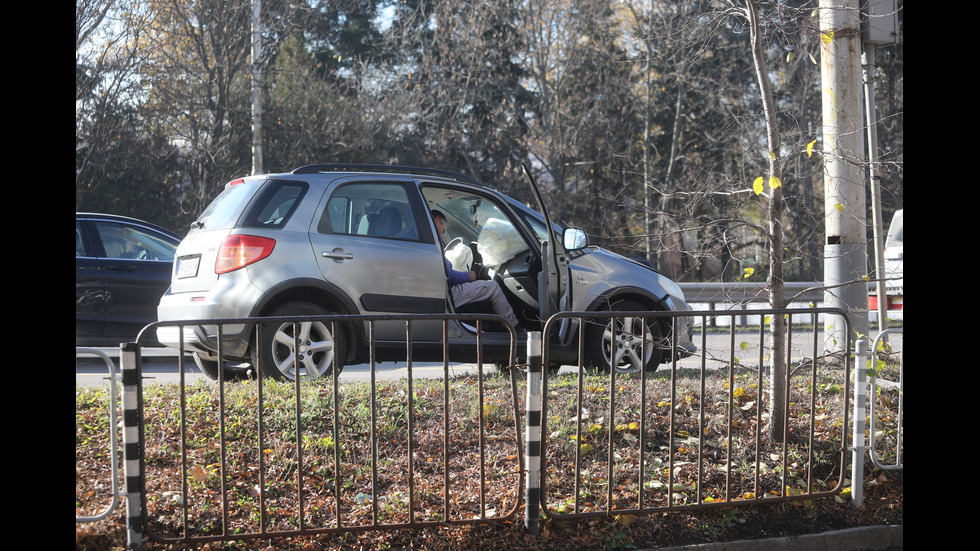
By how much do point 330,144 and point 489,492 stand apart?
755 inches

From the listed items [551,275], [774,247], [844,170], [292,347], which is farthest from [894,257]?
[292,347]

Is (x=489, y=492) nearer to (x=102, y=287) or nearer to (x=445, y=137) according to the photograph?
→ (x=102, y=287)

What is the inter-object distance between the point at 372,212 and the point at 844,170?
3.93m

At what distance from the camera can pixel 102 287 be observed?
9664 mm

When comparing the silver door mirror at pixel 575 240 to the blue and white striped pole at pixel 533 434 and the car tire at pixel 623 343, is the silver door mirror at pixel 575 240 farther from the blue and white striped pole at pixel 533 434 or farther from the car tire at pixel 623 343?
the blue and white striped pole at pixel 533 434

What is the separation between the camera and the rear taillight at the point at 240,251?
6.38m

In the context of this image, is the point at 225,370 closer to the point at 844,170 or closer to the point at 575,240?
the point at 575,240

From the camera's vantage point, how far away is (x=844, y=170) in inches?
270

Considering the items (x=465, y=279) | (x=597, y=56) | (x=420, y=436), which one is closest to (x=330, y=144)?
(x=597, y=56)

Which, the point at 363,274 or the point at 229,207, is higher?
the point at 229,207

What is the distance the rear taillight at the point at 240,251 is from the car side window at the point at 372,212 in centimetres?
58

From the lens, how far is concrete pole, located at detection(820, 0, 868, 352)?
22.1 feet

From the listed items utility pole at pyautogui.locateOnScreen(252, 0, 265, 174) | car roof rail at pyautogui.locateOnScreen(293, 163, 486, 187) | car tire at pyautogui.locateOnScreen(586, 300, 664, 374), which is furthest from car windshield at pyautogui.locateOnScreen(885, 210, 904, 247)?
utility pole at pyautogui.locateOnScreen(252, 0, 265, 174)

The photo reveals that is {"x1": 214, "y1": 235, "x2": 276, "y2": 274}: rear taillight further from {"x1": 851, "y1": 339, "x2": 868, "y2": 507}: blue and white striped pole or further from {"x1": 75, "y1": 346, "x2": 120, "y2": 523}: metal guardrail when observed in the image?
{"x1": 851, "y1": 339, "x2": 868, "y2": 507}: blue and white striped pole
